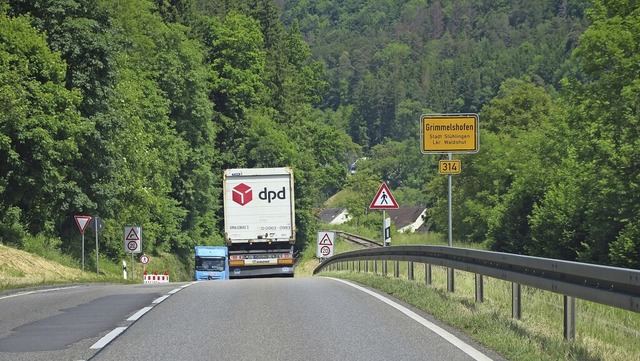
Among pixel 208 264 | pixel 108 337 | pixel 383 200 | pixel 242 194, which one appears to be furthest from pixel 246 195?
pixel 108 337

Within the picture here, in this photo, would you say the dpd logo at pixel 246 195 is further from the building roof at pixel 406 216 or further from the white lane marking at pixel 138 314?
the building roof at pixel 406 216

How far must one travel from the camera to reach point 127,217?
167 feet

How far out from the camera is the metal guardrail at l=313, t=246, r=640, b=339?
29.3 ft

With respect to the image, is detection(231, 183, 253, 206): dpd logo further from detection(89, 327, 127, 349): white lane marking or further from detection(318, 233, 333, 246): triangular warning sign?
detection(89, 327, 127, 349): white lane marking

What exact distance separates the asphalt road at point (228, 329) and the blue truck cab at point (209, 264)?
39190 millimetres

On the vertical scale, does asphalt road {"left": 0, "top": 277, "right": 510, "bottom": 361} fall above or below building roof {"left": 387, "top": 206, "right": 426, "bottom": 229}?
above

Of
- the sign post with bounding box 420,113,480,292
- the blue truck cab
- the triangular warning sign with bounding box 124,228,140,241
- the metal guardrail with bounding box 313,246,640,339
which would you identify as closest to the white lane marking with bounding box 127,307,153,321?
the metal guardrail with bounding box 313,246,640,339

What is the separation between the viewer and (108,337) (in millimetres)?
11883

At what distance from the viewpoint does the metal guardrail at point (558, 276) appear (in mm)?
8930

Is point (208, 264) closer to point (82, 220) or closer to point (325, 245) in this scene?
point (325, 245)

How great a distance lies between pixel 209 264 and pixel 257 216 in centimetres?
1543

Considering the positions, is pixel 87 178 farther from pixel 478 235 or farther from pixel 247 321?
pixel 478 235

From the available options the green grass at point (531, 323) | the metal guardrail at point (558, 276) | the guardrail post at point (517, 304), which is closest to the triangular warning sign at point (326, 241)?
the green grass at point (531, 323)

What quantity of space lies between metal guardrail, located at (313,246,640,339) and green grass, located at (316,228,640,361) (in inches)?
15.6
